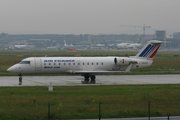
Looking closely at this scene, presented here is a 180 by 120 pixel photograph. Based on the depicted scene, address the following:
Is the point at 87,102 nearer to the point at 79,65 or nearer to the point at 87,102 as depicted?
the point at 87,102

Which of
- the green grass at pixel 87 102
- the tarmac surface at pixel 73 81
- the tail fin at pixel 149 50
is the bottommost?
the tarmac surface at pixel 73 81

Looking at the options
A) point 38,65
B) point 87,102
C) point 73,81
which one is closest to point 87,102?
point 87,102

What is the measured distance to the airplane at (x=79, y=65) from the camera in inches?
1928

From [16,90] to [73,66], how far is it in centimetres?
1228

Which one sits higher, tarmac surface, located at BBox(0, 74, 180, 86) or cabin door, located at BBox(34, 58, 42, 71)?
cabin door, located at BBox(34, 58, 42, 71)

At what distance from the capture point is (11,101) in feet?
103

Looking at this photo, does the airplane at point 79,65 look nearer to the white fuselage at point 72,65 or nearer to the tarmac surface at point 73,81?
the white fuselage at point 72,65

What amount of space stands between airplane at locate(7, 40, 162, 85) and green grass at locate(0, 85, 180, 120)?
951cm

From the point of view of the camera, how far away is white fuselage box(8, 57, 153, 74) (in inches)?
1928

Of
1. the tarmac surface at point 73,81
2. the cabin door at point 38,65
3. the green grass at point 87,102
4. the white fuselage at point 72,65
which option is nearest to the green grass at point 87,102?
the green grass at point 87,102

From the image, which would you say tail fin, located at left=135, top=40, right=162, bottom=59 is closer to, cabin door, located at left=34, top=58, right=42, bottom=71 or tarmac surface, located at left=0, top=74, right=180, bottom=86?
tarmac surface, located at left=0, top=74, right=180, bottom=86

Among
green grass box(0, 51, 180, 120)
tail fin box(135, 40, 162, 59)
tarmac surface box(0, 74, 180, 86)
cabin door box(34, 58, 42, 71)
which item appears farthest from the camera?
tail fin box(135, 40, 162, 59)

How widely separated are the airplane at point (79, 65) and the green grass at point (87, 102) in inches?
374

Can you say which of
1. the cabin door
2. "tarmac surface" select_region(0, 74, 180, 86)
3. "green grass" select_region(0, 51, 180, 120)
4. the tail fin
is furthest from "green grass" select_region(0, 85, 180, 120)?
the tail fin
